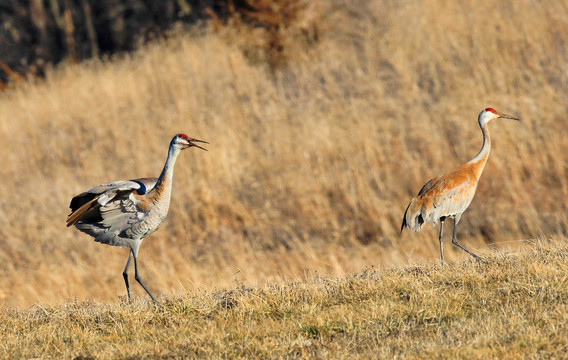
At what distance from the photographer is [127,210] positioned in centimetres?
709

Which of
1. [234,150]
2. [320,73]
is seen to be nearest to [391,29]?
[320,73]

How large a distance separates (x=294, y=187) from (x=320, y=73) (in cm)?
371

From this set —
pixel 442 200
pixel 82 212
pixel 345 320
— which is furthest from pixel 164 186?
pixel 442 200

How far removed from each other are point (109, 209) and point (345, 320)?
9.51 feet

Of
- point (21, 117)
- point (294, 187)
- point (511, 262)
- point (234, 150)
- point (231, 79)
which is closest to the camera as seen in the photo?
point (511, 262)

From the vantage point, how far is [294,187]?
1187cm

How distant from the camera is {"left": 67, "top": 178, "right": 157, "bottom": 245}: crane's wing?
269 inches

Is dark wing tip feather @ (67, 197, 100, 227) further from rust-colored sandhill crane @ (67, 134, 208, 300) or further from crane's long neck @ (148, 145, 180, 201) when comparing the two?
crane's long neck @ (148, 145, 180, 201)

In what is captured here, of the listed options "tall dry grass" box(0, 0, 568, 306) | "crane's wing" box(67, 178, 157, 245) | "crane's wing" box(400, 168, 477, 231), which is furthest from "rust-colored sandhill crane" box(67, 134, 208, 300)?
"crane's wing" box(400, 168, 477, 231)

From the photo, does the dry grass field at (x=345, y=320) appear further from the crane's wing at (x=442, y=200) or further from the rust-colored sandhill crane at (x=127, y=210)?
the crane's wing at (x=442, y=200)

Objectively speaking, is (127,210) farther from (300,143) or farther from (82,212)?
(300,143)

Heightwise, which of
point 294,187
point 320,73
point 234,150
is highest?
point 320,73

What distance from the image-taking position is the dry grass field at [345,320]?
4.68m

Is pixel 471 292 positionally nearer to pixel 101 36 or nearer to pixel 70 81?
pixel 70 81
